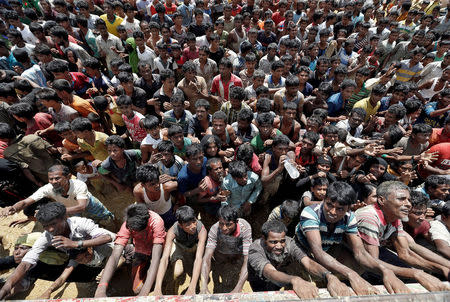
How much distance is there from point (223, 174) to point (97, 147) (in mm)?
2435

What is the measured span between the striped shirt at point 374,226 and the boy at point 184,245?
2.11m

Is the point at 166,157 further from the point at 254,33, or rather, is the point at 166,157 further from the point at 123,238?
the point at 254,33

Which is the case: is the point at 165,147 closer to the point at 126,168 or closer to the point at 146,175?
the point at 146,175

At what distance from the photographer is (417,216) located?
2900mm

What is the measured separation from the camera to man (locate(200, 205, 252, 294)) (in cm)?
287

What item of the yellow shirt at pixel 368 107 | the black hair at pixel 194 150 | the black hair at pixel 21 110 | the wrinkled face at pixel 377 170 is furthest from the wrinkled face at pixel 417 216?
the black hair at pixel 21 110

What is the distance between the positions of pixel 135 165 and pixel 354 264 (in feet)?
12.9

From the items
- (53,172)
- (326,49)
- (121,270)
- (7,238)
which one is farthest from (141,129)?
(326,49)

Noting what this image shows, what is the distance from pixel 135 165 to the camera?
13.6 ft

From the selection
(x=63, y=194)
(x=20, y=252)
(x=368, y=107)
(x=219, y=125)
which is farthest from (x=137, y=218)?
(x=368, y=107)

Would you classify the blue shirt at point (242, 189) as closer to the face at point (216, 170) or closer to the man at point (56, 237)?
the face at point (216, 170)

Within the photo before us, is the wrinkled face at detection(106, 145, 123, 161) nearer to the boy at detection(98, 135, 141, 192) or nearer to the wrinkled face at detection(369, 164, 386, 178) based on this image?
the boy at detection(98, 135, 141, 192)

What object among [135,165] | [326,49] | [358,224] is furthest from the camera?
[326,49]

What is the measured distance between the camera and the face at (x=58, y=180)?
312cm
